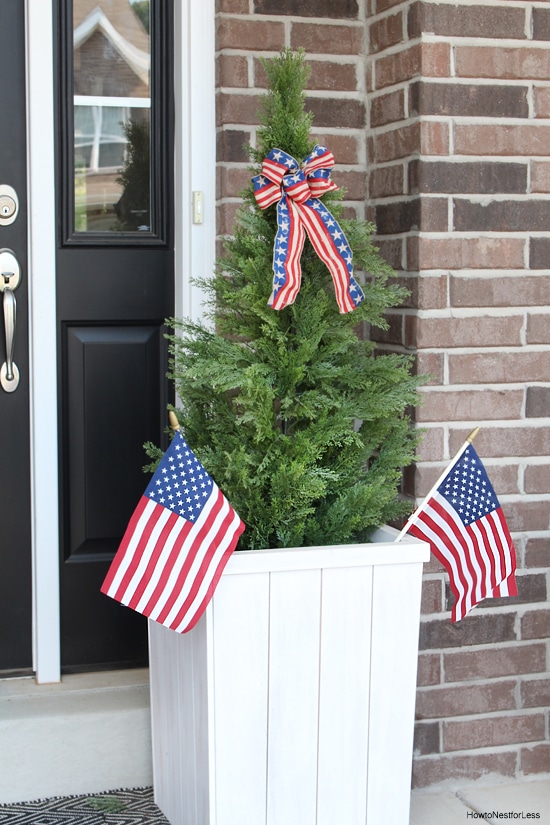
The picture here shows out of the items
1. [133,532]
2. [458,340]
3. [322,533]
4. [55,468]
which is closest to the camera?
[133,532]

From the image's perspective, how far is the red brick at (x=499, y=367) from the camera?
101 inches

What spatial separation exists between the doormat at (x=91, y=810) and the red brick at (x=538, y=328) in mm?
1529

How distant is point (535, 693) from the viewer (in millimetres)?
2705

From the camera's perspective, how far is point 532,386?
2617mm

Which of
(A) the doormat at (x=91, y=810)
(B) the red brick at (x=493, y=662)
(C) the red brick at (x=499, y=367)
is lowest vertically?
(A) the doormat at (x=91, y=810)

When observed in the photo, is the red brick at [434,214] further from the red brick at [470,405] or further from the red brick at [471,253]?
the red brick at [470,405]

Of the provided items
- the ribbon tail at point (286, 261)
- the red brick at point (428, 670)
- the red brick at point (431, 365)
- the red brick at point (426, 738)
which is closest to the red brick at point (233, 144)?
the ribbon tail at point (286, 261)

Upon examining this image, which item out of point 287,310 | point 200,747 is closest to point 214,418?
point 287,310

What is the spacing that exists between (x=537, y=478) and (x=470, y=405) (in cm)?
28

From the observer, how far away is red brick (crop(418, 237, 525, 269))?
2498 millimetres

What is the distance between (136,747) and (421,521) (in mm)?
1040

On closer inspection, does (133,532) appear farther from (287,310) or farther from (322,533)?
(287,310)

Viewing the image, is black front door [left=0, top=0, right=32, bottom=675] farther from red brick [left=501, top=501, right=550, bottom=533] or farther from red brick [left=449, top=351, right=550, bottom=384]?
red brick [left=501, top=501, right=550, bottom=533]

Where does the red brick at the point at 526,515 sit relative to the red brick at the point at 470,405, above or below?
below
